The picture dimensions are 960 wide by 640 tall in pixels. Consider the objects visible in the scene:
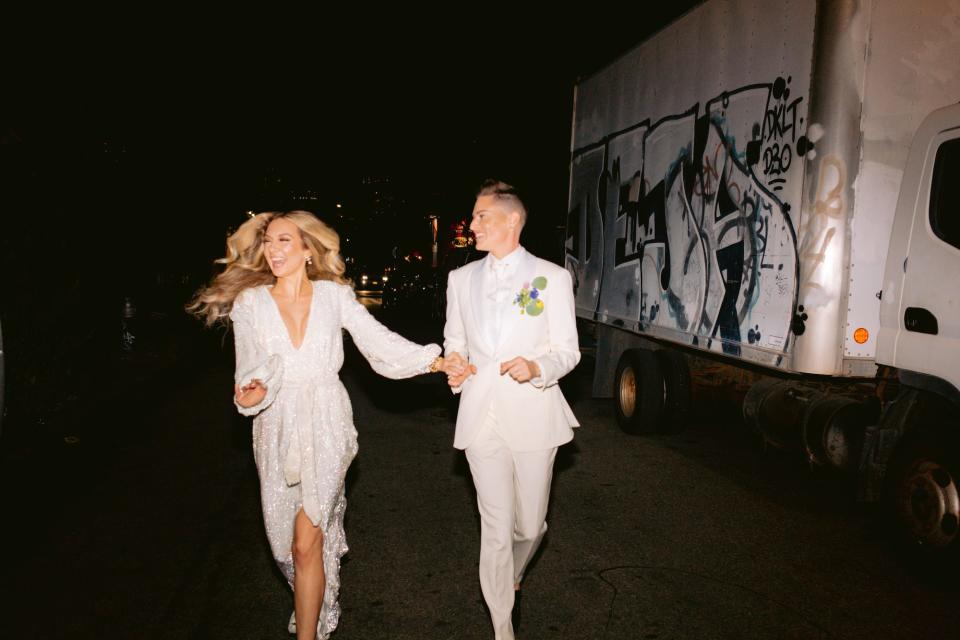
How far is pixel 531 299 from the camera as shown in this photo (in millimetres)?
3430

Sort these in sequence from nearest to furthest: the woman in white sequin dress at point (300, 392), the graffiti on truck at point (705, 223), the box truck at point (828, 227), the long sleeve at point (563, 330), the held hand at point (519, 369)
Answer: the held hand at point (519, 369) → the woman in white sequin dress at point (300, 392) → the long sleeve at point (563, 330) → the box truck at point (828, 227) → the graffiti on truck at point (705, 223)

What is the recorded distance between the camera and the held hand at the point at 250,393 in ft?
9.99

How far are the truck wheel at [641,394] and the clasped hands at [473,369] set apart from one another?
459cm

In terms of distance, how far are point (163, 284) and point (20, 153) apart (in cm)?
1431

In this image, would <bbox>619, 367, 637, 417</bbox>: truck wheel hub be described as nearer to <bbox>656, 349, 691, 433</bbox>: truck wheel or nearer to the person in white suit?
<bbox>656, 349, 691, 433</bbox>: truck wheel

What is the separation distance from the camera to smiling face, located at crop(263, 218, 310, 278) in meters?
3.37

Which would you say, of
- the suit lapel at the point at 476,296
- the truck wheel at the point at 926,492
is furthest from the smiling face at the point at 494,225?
the truck wheel at the point at 926,492

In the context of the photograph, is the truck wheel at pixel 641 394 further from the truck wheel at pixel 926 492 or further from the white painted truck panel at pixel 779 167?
the truck wheel at pixel 926 492

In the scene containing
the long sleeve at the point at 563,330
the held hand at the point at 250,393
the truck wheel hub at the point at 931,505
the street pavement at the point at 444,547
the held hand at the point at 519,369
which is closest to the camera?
the held hand at the point at 250,393

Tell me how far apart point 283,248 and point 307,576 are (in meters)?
1.46

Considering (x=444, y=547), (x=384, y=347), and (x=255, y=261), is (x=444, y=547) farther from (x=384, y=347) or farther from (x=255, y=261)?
(x=255, y=261)

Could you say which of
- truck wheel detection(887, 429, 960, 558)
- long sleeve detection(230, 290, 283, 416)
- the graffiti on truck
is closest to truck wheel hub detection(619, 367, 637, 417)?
the graffiti on truck

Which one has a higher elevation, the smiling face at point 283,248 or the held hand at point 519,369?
the smiling face at point 283,248

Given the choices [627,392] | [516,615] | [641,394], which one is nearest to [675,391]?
[641,394]
